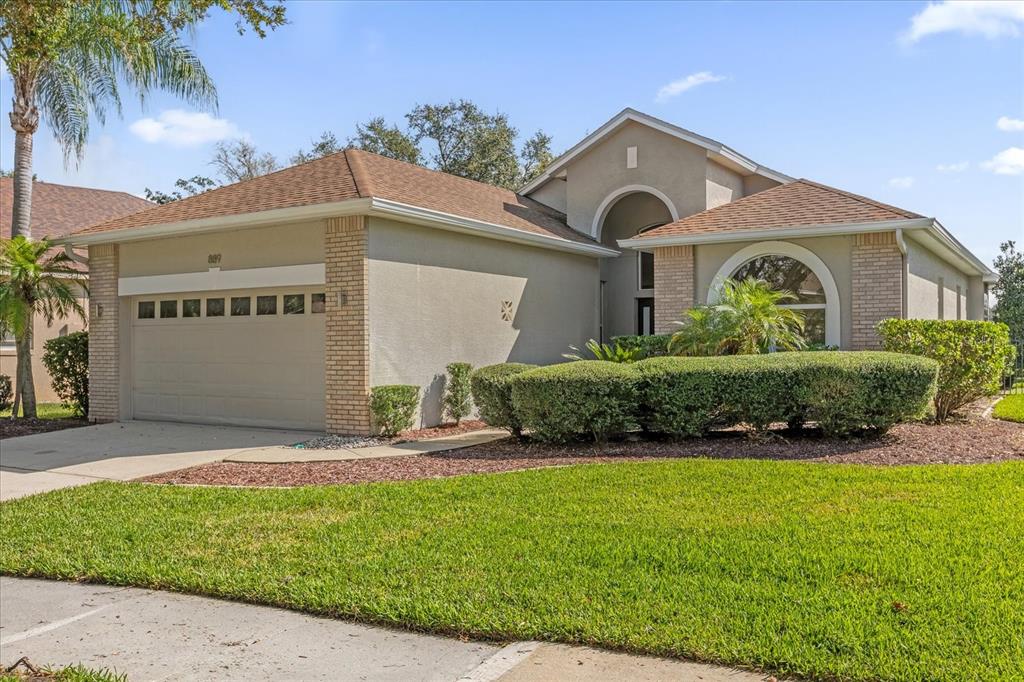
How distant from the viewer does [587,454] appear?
10.1 meters

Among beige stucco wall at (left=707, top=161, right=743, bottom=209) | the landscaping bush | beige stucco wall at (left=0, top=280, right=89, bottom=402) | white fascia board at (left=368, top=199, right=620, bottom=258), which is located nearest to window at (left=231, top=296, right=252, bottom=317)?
white fascia board at (left=368, top=199, right=620, bottom=258)

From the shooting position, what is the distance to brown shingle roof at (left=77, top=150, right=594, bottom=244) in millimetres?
13037

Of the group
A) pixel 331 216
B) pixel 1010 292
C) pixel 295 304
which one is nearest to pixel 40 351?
pixel 295 304

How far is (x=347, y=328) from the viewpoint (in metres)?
12.3

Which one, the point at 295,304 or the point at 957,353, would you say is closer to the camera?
the point at 957,353

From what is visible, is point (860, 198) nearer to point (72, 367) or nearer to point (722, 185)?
point (722, 185)

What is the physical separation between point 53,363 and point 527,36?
444 inches

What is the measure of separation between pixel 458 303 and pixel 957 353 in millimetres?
7767

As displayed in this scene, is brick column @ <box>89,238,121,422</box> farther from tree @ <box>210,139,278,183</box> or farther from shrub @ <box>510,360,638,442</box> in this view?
tree @ <box>210,139,278,183</box>

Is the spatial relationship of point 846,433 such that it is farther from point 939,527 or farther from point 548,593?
point 548,593

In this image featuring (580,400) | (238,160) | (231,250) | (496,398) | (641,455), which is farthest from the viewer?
(238,160)

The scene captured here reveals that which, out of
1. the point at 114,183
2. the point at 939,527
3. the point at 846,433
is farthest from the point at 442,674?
the point at 114,183

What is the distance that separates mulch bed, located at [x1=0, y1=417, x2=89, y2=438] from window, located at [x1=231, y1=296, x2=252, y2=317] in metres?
3.75

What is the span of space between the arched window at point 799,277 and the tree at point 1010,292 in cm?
1817
